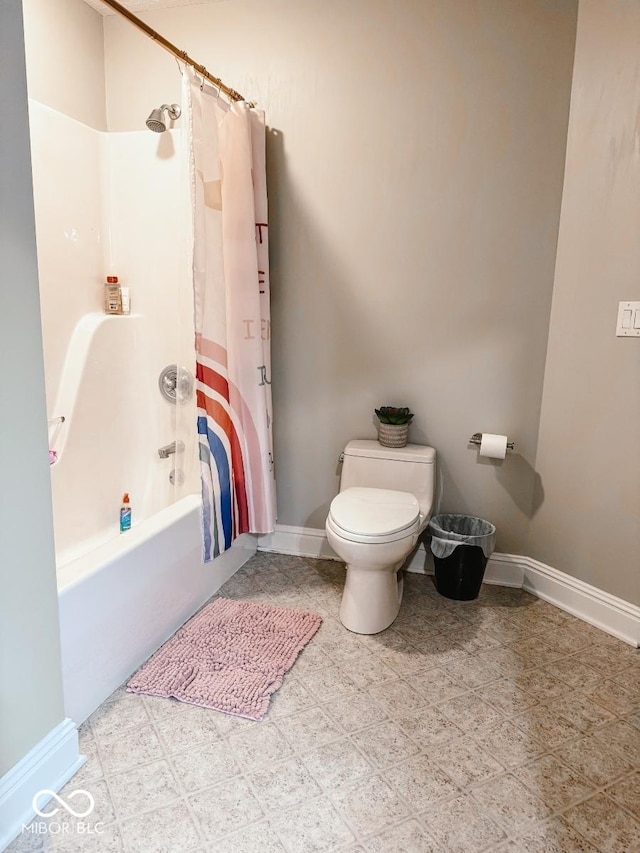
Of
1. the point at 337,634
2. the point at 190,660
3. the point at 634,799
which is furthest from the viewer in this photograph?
the point at 337,634

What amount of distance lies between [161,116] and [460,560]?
2208mm

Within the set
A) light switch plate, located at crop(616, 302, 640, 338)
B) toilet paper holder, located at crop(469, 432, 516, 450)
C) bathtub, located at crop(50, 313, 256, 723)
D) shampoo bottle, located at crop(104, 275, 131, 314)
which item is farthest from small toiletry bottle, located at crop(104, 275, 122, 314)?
light switch plate, located at crop(616, 302, 640, 338)

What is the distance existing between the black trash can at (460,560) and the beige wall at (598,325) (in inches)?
12.8

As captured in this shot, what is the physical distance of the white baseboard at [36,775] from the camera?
132cm

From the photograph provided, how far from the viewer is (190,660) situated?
1.99 meters

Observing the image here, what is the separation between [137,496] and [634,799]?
201 centimetres

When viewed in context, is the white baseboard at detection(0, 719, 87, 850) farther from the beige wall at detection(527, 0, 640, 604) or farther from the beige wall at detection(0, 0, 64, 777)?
the beige wall at detection(527, 0, 640, 604)

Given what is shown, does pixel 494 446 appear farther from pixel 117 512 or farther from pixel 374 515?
pixel 117 512

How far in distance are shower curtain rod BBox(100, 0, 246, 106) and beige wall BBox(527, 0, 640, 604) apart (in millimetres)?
1303

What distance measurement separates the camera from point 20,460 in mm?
1307

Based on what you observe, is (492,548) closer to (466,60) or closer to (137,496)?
(137,496)

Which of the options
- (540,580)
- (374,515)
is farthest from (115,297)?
(540,580)

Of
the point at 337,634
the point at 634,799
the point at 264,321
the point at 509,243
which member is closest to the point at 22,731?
the point at 337,634

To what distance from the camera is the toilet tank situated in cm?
248
